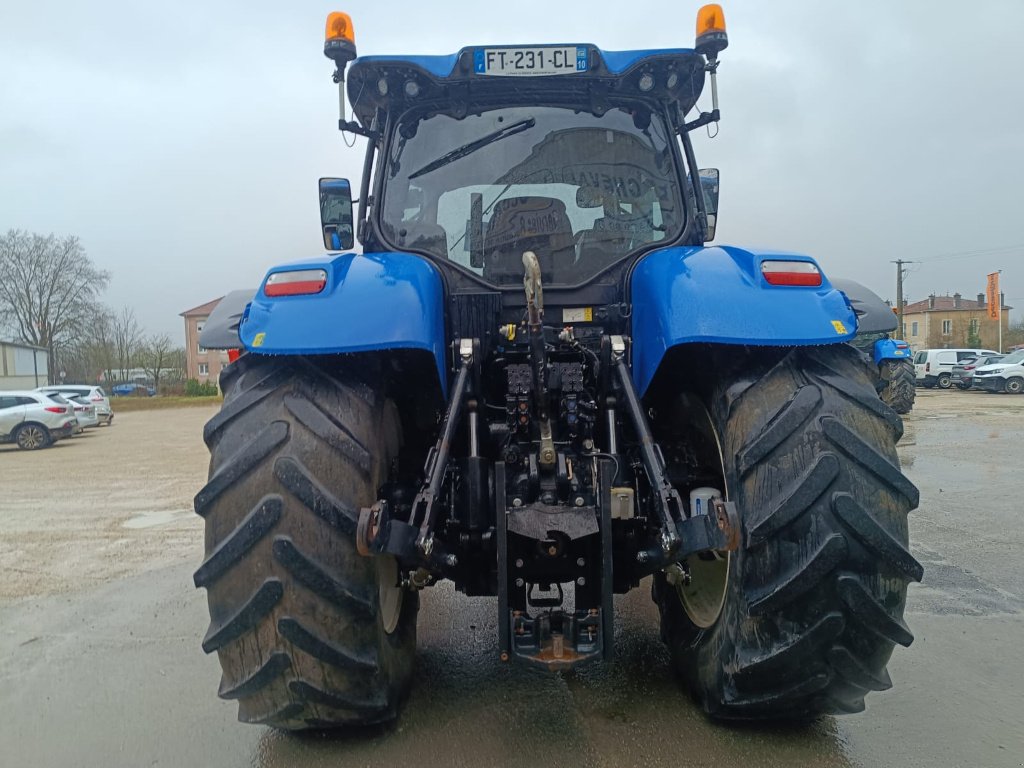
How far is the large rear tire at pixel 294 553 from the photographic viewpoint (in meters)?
2.32

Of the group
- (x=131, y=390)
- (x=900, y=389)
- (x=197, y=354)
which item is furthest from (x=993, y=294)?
(x=197, y=354)

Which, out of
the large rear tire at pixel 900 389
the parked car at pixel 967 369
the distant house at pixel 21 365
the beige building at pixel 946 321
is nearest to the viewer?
the large rear tire at pixel 900 389

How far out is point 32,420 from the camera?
18.7 m

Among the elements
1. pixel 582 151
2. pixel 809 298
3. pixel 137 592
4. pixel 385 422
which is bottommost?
pixel 137 592

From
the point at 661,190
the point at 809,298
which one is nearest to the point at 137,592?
the point at 661,190

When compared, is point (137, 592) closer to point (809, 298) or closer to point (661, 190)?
point (661, 190)

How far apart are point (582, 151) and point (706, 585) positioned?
1.99m

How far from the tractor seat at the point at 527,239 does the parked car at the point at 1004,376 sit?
30.5 metres

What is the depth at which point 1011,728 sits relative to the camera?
9.37 feet

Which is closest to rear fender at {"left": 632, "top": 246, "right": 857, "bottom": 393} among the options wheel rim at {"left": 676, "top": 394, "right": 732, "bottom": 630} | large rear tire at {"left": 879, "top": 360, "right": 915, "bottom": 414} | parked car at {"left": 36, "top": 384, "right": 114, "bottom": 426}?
wheel rim at {"left": 676, "top": 394, "right": 732, "bottom": 630}

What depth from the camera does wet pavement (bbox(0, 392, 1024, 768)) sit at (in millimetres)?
2703

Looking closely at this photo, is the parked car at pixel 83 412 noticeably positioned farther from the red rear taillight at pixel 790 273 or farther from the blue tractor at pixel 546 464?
the red rear taillight at pixel 790 273

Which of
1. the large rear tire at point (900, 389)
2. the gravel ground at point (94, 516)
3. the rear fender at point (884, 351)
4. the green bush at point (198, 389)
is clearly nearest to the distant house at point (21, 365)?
the green bush at point (198, 389)

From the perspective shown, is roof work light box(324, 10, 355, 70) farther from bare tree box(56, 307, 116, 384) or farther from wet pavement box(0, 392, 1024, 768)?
bare tree box(56, 307, 116, 384)
